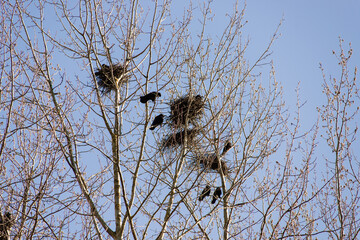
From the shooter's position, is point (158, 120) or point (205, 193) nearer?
point (205, 193)

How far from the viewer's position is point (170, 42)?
5035 millimetres

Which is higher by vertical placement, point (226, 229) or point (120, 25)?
point (120, 25)

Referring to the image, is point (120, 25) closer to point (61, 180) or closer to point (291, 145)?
point (61, 180)

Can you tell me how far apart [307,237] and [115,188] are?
6.77 feet

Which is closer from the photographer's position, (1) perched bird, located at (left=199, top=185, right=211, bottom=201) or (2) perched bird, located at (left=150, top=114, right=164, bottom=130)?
(1) perched bird, located at (left=199, top=185, right=211, bottom=201)

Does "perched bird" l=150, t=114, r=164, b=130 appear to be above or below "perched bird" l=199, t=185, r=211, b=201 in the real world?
above

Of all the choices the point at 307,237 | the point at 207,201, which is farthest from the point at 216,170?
the point at 307,237

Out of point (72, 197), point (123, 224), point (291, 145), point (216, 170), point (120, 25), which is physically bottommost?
point (123, 224)

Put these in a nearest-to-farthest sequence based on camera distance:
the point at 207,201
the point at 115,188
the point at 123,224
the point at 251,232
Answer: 1. the point at 123,224
2. the point at 115,188
3. the point at 251,232
4. the point at 207,201

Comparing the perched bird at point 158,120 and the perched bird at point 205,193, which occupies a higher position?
the perched bird at point 158,120

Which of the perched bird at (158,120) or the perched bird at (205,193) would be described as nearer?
the perched bird at (205,193)

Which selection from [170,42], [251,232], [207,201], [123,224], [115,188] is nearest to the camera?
[123,224]

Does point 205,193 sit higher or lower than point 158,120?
lower

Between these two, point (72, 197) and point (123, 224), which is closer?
point (123, 224)
